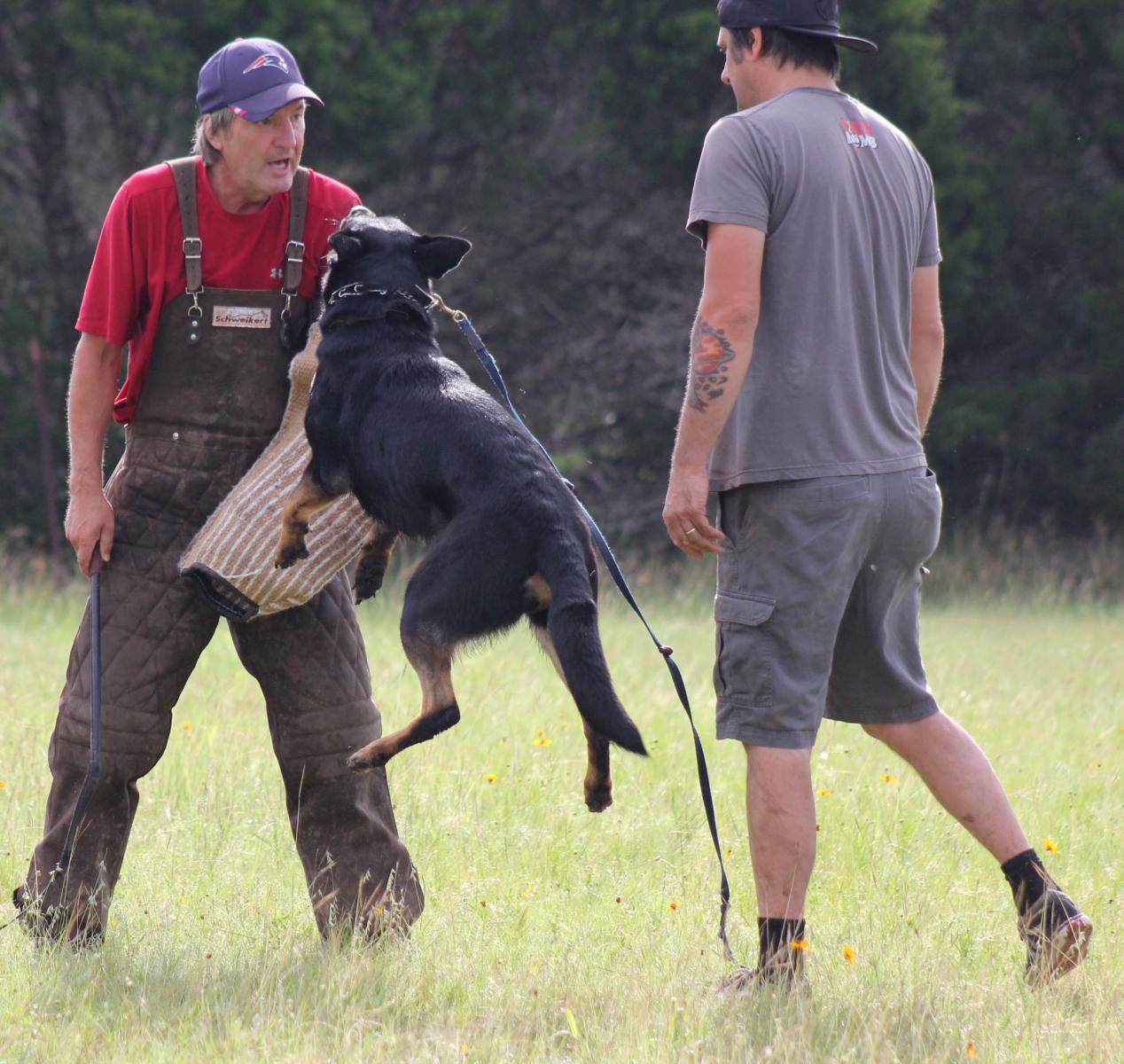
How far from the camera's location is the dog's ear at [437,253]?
3760 millimetres

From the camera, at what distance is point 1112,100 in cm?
1362

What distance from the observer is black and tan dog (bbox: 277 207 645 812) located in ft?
10.3

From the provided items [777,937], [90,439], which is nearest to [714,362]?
[777,937]

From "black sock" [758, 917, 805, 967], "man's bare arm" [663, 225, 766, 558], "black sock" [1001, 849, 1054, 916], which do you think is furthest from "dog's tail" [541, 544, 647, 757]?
"black sock" [1001, 849, 1054, 916]

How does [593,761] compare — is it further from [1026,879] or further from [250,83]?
[250,83]

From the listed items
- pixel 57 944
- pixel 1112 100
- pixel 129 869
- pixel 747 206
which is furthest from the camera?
pixel 1112 100

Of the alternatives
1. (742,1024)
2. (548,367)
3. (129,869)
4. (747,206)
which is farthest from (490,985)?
(548,367)

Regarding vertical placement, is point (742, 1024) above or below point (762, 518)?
below

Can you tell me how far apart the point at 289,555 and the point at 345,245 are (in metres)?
0.78

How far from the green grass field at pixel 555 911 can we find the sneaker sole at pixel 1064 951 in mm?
43

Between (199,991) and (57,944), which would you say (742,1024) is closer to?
(199,991)

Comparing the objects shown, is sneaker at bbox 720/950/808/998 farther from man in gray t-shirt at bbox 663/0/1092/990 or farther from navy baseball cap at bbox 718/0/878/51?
navy baseball cap at bbox 718/0/878/51

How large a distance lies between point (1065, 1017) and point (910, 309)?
5.33 feet

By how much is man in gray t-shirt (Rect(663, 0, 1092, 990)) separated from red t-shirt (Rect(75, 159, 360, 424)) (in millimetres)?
1154
